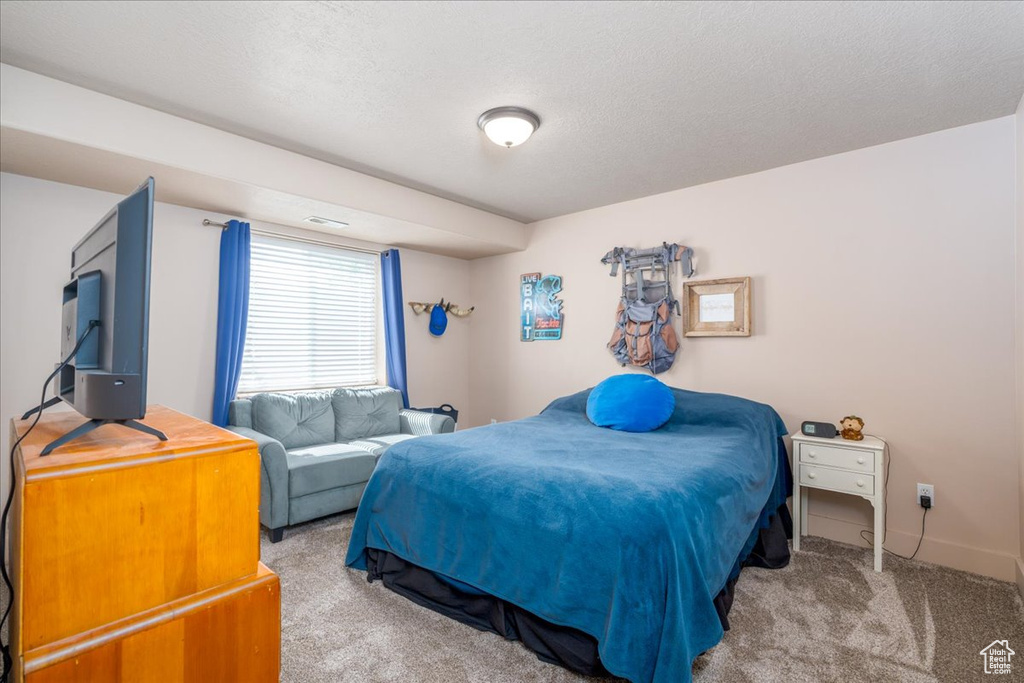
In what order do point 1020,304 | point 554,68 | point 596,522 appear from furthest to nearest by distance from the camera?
point 1020,304 → point 554,68 → point 596,522

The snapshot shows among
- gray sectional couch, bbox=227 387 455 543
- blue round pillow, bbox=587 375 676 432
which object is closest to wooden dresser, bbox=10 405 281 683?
gray sectional couch, bbox=227 387 455 543

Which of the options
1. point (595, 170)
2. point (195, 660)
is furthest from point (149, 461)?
point (595, 170)

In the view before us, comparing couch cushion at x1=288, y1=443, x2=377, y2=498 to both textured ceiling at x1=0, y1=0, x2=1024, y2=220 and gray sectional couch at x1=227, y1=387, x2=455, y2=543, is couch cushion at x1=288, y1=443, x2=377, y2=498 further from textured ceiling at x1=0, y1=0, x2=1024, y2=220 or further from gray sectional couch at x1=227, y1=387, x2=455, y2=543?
textured ceiling at x1=0, y1=0, x2=1024, y2=220

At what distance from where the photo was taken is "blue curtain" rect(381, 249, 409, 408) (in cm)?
455

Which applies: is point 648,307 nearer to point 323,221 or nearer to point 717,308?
point 717,308

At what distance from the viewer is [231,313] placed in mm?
3539

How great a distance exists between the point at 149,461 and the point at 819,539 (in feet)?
11.7

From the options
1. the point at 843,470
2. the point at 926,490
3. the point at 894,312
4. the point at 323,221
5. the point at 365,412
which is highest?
the point at 323,221

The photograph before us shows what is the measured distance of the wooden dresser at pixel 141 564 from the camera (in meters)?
0.82

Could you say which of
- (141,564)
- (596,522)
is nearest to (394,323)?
(596,522)

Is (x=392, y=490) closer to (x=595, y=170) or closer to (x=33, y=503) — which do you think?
(x=33, y=503)

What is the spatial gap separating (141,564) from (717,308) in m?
3.51

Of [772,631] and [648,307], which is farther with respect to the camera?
[648,307]

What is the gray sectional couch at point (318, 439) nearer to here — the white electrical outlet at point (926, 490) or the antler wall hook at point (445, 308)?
the antler wall hook at point (445, 308)
